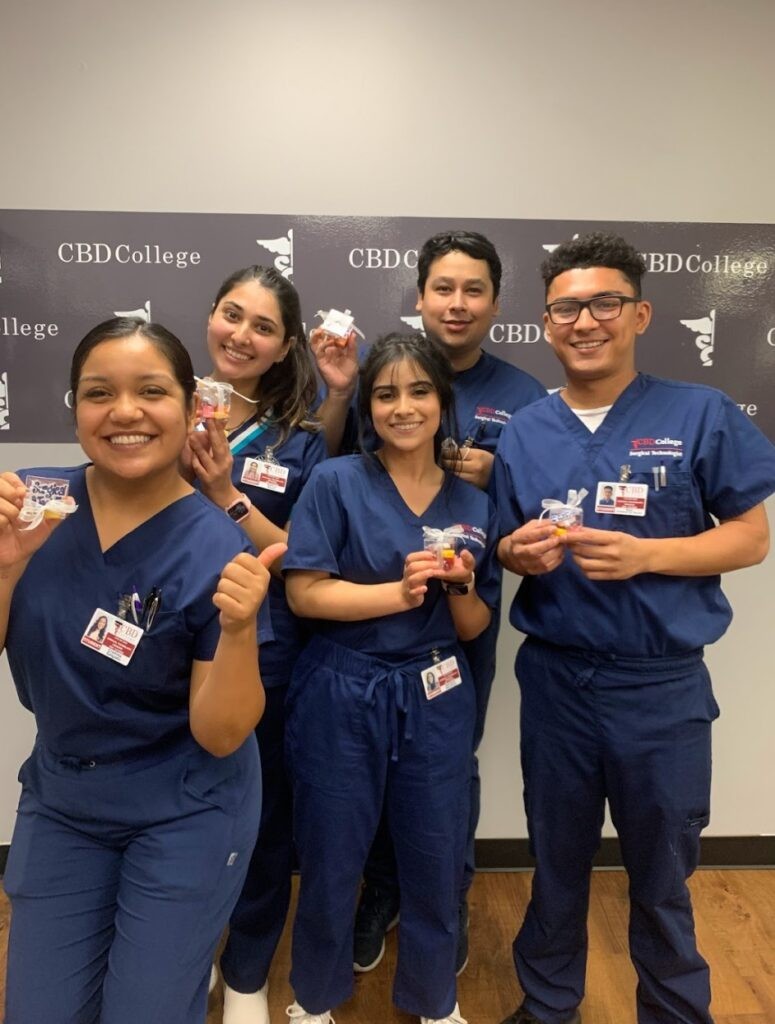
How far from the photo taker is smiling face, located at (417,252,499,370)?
1.88 metres

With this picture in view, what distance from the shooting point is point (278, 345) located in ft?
5.95

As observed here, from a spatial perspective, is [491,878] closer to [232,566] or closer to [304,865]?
[304,865]

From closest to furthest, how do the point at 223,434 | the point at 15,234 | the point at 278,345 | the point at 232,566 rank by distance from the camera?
1. the point at 232,566
2. the point at 223,434
3. the point at 278,345
4. the point at 15,234

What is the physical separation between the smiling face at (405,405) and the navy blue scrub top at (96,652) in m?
0.53

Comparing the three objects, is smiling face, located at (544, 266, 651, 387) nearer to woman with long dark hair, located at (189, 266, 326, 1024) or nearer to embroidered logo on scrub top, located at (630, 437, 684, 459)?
embroidered logo on scrub top, located at (630, 437, 684, 459)

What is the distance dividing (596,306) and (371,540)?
0.75 m

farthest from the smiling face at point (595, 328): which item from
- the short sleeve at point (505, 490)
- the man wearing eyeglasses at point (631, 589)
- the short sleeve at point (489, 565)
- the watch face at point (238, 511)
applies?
the watch face at point (238, 511)

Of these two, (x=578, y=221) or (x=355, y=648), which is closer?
(x=355, y=648)

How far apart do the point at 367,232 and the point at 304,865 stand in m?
1.86

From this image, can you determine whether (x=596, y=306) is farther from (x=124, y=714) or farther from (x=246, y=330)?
(x=124, y=714)

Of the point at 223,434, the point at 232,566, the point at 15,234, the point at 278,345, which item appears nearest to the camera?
the point at 232,566

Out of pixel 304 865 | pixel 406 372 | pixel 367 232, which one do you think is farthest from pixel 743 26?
pixel 304 865

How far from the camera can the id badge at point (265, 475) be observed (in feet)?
5.84

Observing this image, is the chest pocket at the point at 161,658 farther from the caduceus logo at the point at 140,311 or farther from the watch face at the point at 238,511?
the caduceus logo at the point at 140,311
